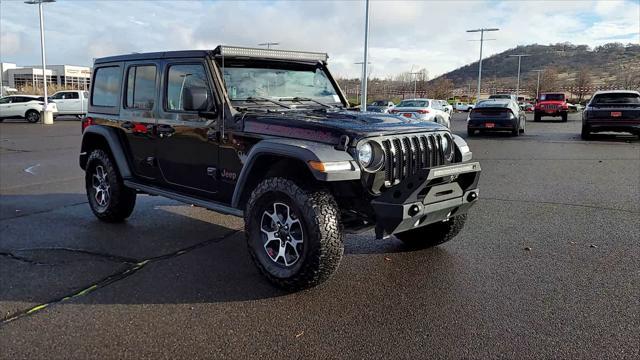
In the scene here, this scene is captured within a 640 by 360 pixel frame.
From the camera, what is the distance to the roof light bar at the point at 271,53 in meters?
4.88

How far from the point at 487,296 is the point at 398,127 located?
1507mm

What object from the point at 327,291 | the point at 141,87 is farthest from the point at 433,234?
the point at 141,87

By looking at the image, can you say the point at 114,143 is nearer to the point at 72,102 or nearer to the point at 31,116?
the point at 31,116

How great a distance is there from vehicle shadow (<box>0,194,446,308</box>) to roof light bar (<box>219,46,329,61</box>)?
1.94 metres

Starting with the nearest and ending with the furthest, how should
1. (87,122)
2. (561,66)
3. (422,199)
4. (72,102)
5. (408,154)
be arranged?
(422,199)
(408,154)
(87,122)
(72,102)
(561,66)

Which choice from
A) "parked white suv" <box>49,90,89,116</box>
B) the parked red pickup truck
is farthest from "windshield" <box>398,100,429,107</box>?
"parked white suv" <box>49,90,89,116</box>

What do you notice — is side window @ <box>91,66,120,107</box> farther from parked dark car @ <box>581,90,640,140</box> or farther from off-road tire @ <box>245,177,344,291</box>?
parked dark car @ <box>581,90,640,140</box>

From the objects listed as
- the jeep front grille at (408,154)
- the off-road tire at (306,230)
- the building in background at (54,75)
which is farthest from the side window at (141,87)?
the building in background at (54,75)

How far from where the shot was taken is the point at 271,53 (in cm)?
527

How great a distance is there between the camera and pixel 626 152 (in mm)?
13875

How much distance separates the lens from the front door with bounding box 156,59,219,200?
487cm

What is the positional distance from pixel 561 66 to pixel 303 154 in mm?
136560

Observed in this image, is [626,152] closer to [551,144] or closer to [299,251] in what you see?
[551,144]

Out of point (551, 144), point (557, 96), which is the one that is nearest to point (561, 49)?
point (557, 96)
